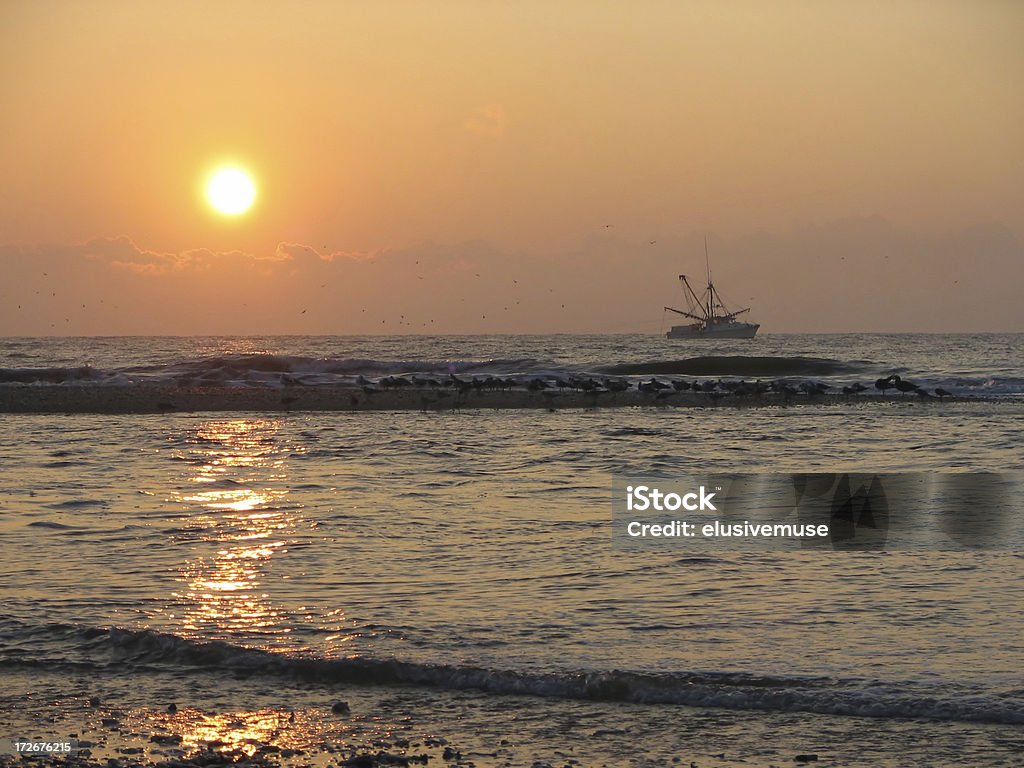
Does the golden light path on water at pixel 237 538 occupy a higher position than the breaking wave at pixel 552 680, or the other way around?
the golden light path on water at pixel 237 538

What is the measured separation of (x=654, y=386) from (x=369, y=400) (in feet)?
38.3

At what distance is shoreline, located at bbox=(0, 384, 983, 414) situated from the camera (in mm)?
43062

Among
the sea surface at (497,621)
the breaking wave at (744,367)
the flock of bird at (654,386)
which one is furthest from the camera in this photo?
the breaking wave at (744,367)

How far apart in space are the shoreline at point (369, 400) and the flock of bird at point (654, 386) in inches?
17.4

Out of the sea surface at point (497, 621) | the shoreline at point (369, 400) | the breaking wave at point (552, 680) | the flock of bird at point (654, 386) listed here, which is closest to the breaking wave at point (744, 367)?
the flock of bird at point (654, 386)

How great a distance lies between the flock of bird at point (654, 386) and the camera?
47312mm

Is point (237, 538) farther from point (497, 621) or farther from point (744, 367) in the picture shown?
point (744, 367)

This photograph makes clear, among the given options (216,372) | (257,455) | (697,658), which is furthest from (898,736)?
(216,372)

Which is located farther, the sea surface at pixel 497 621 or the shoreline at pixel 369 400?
the shoreline at pixel 369 400

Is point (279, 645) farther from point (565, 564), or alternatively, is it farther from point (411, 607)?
point (565, 564)

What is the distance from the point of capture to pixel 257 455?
25859mm

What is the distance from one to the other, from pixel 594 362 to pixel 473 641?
82244mm

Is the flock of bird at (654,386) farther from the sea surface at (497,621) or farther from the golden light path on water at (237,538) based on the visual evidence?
the sea surface at (497,621)

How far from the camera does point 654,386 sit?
49.6m
